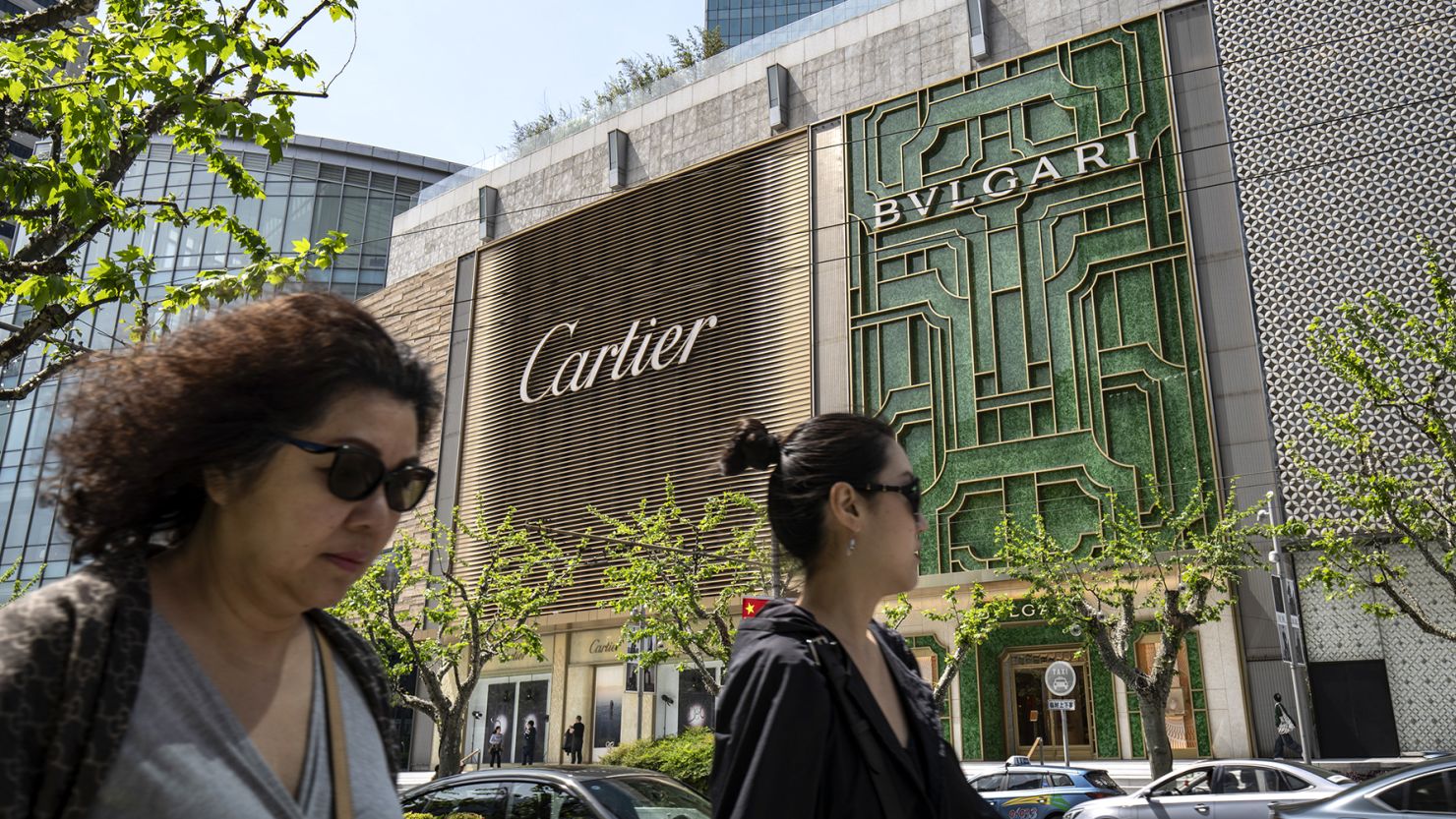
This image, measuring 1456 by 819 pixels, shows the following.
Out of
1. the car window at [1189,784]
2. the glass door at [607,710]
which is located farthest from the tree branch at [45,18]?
the glass door at [607,710]

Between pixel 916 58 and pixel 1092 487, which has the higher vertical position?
pixel 916 58

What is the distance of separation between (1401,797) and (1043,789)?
6963 millimetres

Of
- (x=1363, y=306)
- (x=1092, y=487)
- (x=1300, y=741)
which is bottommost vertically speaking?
(x=1300, y=741)

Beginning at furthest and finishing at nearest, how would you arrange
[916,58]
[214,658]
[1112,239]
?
[916,58]
[1112,239]
[214,658]

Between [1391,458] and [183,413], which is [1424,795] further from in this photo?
[1391,458]

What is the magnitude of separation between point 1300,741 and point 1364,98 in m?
12.6

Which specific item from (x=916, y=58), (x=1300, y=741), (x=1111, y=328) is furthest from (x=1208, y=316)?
(x=916, y=58)

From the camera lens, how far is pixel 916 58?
28172 mm

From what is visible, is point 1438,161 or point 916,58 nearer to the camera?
point 1438,161

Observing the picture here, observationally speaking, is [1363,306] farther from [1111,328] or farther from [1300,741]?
[1300,741]

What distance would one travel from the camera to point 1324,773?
12000 millimetres

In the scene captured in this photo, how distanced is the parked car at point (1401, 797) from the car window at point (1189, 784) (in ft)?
12.4

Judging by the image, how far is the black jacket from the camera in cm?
204

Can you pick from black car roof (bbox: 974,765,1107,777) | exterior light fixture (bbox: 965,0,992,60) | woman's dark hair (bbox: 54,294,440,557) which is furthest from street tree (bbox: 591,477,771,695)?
woman's dark hair (bbox: 54,294,440,557)
